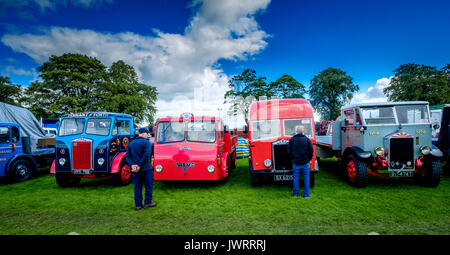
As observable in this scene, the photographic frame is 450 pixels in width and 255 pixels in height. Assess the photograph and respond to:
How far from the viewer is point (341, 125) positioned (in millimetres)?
7691

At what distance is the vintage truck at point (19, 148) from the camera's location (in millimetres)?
7945

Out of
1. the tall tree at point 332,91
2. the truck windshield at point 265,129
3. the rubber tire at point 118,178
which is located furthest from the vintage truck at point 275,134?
the tall tree at point 332,91

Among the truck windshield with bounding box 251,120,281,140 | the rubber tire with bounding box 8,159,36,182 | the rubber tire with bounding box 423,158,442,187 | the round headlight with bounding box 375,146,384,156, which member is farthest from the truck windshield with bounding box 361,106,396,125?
the rubber tire with bounding box 8,159,36,182

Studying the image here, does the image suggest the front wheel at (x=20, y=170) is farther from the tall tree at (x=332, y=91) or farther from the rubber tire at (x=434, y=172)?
the tall tree at (x=332, y=91)

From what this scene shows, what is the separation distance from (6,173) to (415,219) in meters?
12.4

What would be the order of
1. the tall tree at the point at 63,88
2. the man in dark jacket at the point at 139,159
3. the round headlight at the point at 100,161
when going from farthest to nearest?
the tall tree at the point at 63,88
the round headlight at the point at 100,161
the man in dark jacket at the point at 139,159

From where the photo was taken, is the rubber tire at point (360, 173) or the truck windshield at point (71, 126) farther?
the truck windshield at point (71, 126)

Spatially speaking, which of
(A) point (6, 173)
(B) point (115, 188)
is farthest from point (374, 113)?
(A) point (6, 173)

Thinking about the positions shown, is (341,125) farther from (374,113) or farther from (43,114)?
(43,114)

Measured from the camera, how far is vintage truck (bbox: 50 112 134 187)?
6.88 meters

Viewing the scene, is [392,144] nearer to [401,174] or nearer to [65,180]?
[401,174]

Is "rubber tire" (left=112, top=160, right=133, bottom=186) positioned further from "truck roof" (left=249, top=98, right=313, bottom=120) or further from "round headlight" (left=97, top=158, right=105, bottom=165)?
"truck roof" (left=249, top=98, right=313, bottom=120)

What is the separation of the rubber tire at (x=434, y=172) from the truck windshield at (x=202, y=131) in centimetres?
629

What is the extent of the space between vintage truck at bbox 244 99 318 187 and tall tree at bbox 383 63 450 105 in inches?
1443
